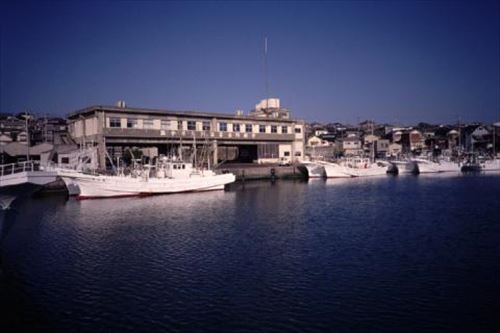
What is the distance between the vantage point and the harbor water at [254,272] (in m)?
11.1

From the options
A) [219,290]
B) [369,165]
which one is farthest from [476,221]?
[369,165]

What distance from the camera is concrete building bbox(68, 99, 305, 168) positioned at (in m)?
48.6

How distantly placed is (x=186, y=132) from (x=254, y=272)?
4135 cm

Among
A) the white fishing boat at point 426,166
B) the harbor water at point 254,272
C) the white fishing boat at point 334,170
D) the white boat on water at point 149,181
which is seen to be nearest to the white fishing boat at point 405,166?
the white fishing boat at point 426,166

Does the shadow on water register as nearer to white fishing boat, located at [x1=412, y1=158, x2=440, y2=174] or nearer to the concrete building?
the concrete building

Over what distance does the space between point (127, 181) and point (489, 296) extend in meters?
32.4

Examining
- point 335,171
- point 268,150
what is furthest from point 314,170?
point 268,150

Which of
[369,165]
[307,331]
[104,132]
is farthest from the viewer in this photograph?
[369,165]

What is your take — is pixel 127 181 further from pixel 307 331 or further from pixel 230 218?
pixel 307 331

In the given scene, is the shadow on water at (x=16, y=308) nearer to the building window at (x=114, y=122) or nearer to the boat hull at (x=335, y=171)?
the building window at (x=114, y=122)

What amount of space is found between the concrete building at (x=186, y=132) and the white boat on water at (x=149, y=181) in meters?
5.50

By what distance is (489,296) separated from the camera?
40.4 ft

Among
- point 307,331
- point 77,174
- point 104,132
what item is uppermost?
point 104,132

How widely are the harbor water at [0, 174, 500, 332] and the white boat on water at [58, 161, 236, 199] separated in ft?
31.1
